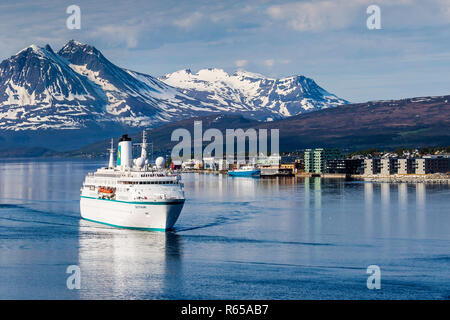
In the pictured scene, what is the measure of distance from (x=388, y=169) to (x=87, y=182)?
105046mm

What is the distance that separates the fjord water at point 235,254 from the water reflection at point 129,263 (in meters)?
0.06

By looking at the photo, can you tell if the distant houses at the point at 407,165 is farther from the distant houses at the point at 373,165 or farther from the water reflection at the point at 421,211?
the water reflection at the point at 421,211

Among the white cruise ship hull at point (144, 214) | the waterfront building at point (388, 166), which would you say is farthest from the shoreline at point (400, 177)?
the white cruise ship hull at point (144, 214)

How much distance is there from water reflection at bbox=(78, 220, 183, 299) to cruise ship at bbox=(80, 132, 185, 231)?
0.91 metres

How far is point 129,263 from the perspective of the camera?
4378 cm

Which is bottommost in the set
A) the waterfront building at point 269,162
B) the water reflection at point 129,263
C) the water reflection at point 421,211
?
the water reflection at point 129,263

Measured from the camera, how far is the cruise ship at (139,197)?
53656 millimetres

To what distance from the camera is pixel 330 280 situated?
38.9 m

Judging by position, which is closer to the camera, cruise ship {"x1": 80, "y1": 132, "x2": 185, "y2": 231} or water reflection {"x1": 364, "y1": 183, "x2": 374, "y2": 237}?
cruise ship {"x1": 80, "y1": 132, "x2": 185, "y2": 231}

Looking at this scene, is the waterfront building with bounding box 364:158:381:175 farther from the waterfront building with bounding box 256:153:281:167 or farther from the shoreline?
the waterfront building with bounding box 256:153:281:167

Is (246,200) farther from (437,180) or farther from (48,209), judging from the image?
(437,180)

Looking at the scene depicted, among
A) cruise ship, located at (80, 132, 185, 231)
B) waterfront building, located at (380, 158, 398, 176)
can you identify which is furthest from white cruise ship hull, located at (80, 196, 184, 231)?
waterfront building, located at (380, 158, 398, 176)

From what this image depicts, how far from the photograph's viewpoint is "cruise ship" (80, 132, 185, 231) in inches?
2112

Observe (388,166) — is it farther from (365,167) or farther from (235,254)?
(235,254)
